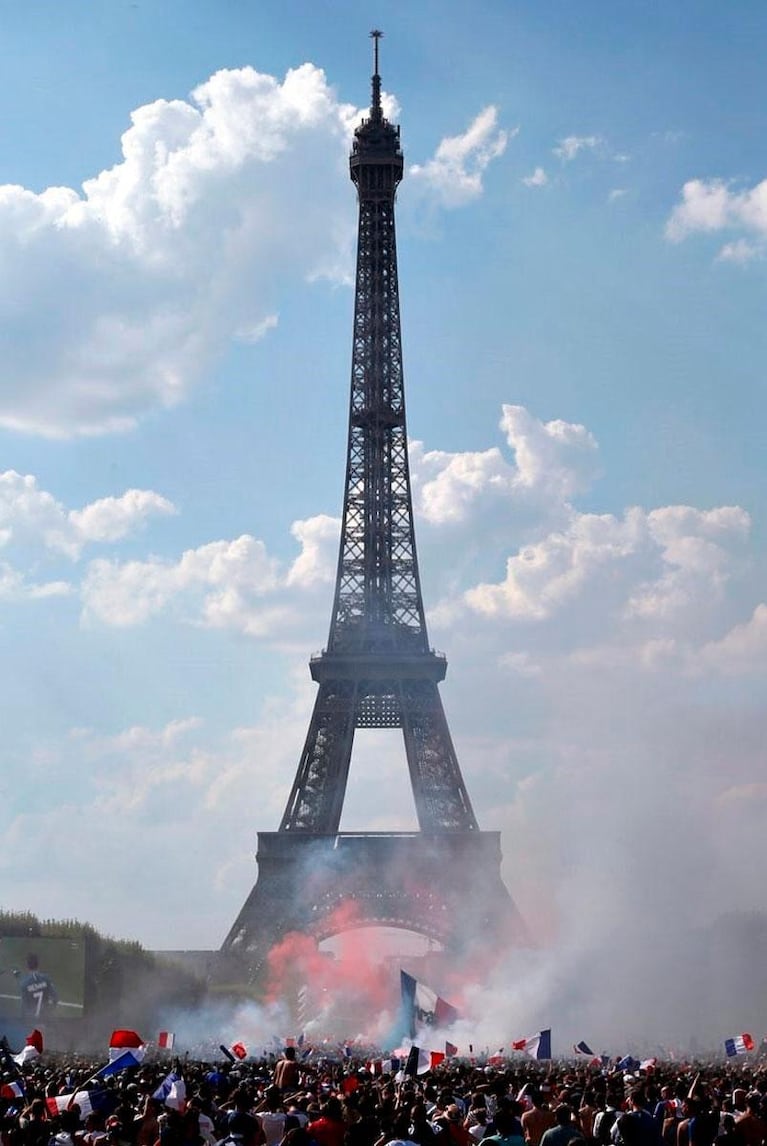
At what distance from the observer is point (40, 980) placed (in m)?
74.6

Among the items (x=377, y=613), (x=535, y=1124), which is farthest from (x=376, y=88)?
(x=535, y=1124)

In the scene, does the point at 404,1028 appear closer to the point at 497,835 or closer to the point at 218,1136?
the point at 218,1136

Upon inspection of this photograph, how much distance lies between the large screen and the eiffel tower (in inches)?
540

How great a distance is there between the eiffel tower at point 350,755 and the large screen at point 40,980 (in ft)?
45.0

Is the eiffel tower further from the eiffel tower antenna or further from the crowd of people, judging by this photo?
the crowd of people

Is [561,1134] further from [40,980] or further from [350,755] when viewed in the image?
[350,755]

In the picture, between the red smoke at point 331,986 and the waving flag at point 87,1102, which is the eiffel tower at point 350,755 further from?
the waving flag at point 87,1102

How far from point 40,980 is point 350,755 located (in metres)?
25.6

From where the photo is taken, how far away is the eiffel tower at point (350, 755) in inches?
3688

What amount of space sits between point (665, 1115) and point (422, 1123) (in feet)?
24.4

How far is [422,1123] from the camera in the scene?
15.6 m

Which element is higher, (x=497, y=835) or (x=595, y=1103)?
(x=497, y=835)

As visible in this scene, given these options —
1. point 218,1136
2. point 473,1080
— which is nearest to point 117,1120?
point 218,1136

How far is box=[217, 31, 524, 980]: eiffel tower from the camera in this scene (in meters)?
93.7
